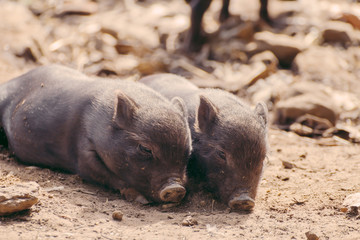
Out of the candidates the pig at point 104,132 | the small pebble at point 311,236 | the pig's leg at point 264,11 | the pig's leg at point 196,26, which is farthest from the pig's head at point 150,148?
the pig's leg at point 264,11

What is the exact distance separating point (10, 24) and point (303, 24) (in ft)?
21.8

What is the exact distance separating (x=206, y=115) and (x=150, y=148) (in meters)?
0.72

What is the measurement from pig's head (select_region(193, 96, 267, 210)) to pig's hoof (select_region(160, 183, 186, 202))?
43 cm

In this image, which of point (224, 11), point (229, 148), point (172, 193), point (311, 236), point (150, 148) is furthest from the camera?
point (224, 11)

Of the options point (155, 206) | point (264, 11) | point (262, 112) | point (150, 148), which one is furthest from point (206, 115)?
point (264, 11)

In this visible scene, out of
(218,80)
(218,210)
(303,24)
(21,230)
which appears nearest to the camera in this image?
(21,230)

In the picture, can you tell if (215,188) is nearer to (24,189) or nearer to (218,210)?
(218,210)

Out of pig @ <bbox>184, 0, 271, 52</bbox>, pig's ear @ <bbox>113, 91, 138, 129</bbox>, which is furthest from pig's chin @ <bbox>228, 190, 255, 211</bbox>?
pig @ <bbox>184, 0, 271, 52</bbox>

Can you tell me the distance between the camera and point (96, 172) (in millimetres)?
5012

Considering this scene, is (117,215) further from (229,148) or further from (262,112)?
(262,112)

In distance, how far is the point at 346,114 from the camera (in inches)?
340

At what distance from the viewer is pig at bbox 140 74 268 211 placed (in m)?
4.73

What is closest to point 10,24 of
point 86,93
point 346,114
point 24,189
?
point 86,93

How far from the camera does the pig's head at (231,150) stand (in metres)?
4.73
